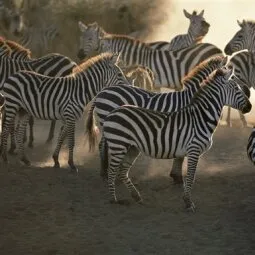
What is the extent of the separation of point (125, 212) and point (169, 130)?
124cm

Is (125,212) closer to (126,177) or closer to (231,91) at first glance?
(126,177)

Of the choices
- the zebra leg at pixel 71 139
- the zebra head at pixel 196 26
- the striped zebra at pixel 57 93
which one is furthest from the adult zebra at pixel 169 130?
the zebra head at pixel 196 26

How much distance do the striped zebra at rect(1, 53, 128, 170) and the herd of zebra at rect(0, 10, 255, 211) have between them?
0.05 ft

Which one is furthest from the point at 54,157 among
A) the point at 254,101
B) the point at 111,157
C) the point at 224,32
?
the point at 224,32

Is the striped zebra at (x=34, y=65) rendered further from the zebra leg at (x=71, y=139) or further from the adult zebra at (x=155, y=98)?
the adult zebra at (x=155, y=98)

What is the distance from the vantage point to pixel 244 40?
17734 millimetres

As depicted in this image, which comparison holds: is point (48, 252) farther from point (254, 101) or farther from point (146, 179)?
point (254, 101)

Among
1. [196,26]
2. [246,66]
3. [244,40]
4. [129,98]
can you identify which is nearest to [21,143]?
[129,98]

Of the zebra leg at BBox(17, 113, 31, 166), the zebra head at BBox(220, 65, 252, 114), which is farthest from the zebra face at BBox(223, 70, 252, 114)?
the zebra leg at BBox(17, 113, 31, 166)

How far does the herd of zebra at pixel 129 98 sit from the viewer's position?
1016cm

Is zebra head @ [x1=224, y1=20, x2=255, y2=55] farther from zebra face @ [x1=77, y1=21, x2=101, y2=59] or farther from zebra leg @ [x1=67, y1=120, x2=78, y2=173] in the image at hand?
zebra leg @ [x1=67, y1=120, x2=78, y2=173]

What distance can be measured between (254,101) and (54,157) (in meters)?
11.0

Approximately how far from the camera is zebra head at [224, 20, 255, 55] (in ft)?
57.7

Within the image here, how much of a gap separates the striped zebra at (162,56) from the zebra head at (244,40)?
803mm
